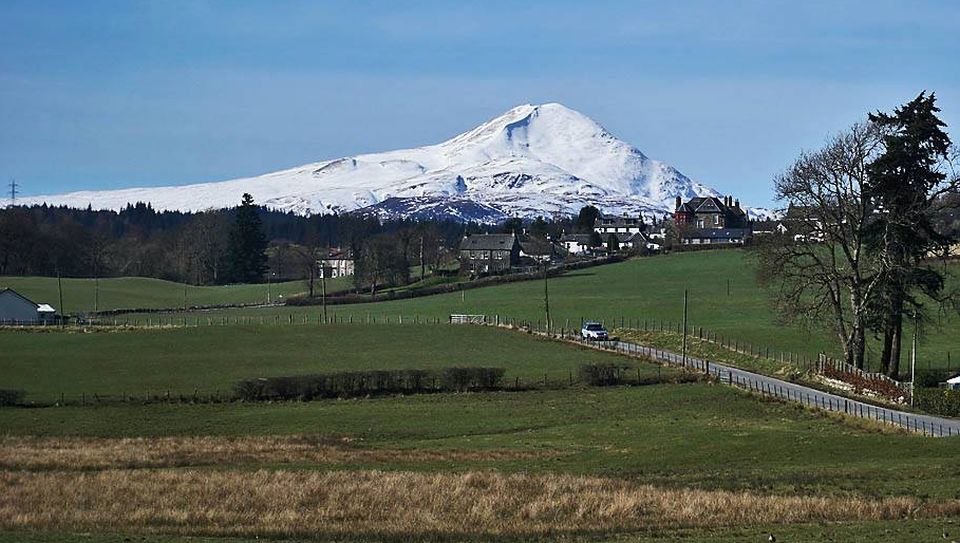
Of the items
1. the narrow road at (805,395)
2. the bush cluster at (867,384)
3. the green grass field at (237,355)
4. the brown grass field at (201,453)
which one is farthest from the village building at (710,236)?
the brown grass field at (201,453)

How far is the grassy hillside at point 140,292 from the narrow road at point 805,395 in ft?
240

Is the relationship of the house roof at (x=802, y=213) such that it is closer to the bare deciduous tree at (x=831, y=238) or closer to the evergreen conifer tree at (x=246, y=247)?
the bare deciduous tree at (x=831, y=238)

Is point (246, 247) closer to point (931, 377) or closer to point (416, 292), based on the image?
point (416, 292)

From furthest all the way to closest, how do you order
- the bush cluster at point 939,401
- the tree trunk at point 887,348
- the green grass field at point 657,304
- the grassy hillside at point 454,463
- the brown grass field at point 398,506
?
the green grass field at point 657,304 → the tree trunk at point 887,348 → the bush cluster at point 939,401 → the grassy hillside at point 454,463 → the brown grass field at point 398,506

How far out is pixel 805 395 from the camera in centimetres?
5741

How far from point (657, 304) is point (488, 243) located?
77120 mm

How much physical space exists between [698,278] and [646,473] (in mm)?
95012

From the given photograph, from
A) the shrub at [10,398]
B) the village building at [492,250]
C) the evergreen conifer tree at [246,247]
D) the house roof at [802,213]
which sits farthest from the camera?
the evergreen conifer tree at [246,247]

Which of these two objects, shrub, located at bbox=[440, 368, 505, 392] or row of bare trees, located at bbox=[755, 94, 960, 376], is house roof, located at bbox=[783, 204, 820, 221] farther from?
shrub, located at bbox=[440, 368, 505, 392]

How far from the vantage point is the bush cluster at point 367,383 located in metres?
61.0

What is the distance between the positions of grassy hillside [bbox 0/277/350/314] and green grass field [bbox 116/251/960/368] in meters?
15.2

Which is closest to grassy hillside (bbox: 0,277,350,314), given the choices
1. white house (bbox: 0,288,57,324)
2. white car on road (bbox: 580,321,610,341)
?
white house (bbox: 0,288,57,324)

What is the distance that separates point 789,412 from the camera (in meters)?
52.5

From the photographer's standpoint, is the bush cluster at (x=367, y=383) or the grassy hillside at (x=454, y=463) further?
the bush cluster at (x=367, y=383)
